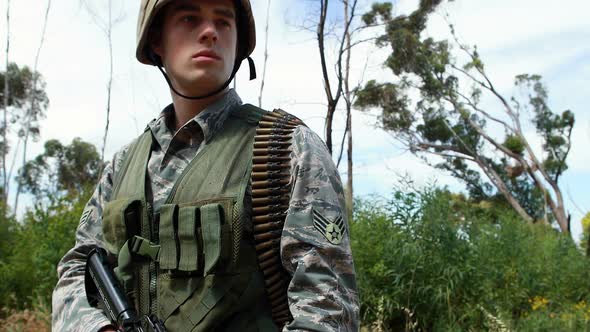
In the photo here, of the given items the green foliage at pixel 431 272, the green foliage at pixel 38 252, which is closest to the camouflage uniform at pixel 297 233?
the green foliage at pixel 431 272

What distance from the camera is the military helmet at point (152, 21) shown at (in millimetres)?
1955

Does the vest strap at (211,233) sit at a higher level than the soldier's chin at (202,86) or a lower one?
lower

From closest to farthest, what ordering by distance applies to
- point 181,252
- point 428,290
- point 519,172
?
point 181,252 → point 428,290 → point 519,172

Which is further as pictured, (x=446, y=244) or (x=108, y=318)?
(x=446, y=244)

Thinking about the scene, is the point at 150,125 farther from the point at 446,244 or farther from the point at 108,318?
the point at 446,244

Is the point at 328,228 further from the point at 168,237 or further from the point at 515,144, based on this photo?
the point at 515,144

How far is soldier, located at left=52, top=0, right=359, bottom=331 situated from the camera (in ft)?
5.17

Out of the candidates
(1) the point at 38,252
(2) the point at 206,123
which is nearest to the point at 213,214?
(2) the point at 206,123

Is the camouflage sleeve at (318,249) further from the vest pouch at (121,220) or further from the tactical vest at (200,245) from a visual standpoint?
the vest pouch at (121,220)

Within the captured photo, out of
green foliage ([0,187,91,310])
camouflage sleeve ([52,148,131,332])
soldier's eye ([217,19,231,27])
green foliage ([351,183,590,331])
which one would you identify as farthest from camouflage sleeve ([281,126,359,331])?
green foliage ([0,187,91,310])

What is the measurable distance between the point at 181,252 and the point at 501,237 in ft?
17.5

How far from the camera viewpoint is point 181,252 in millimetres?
1695

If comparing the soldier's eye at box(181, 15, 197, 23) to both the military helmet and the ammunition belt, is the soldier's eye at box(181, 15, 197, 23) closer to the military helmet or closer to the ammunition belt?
the military helmet

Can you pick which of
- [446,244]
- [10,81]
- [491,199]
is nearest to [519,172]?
[491,199]
